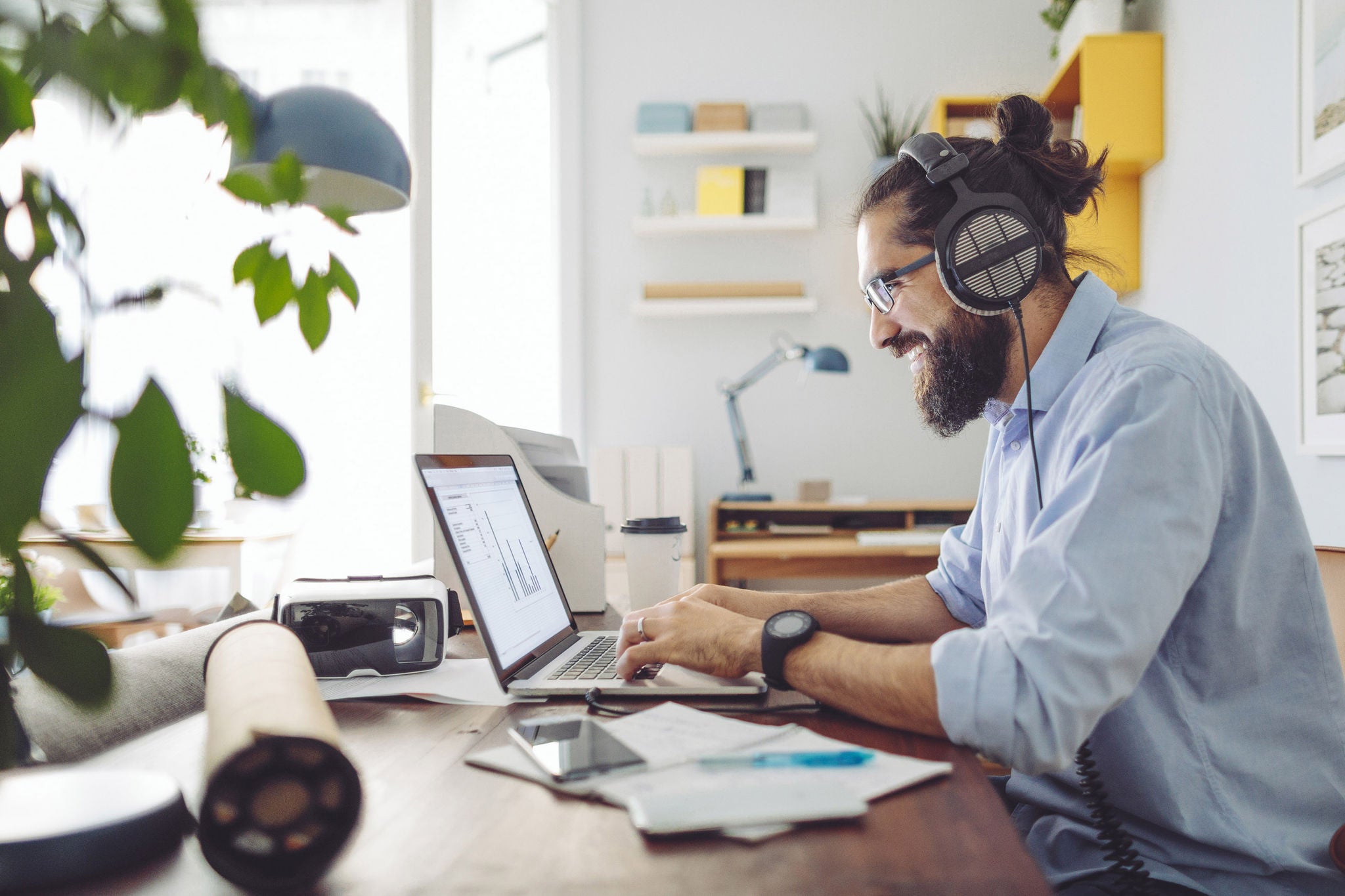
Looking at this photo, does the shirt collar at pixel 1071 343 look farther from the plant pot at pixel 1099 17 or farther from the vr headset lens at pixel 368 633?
the plant pot at pixel 1099 17

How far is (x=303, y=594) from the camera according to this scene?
0.99 m

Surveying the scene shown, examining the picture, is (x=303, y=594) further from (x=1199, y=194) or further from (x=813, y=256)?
(x=813, y=256)

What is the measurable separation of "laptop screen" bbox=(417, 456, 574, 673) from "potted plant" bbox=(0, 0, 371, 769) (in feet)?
2.12

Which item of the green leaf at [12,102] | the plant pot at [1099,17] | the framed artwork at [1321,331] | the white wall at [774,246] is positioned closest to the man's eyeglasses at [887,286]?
the green leaf at [12,102]

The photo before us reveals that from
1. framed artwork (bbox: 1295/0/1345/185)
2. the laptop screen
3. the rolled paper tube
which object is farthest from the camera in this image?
framed artwork (bbox: 1295/0/1345/185)

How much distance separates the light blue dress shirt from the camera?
724 millimetres

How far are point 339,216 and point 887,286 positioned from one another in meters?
0.93

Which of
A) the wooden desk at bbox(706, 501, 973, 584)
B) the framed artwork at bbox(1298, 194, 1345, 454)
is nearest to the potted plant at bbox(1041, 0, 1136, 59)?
the framed artwork at bbox(1298, 194, 1345, 454)

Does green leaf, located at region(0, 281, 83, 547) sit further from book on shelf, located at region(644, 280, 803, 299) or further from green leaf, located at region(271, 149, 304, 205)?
book on shelf, located at region(644, 280, 803, 299)

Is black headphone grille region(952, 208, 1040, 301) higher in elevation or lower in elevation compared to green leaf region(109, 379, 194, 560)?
higher

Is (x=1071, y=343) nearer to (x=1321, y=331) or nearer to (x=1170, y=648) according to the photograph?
(x=1170, y=648)

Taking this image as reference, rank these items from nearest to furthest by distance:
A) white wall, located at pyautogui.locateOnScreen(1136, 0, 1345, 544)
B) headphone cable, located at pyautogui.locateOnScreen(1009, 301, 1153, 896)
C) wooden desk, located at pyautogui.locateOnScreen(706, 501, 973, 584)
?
1. headphone cable, located at pyautogui.locateOnScreen(1009, 301, 1153, 896)
2. white wall, located at pyautogui.locateOnScreen(1136, 0, 1345, 544)
3. wooden desk, located at pyautogui.locateOnScreen(706, 501, 973, 584)

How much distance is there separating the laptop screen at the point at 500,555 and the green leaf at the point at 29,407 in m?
0.69

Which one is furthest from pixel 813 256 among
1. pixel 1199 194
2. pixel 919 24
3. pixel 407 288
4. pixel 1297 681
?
pixel 1297 681
